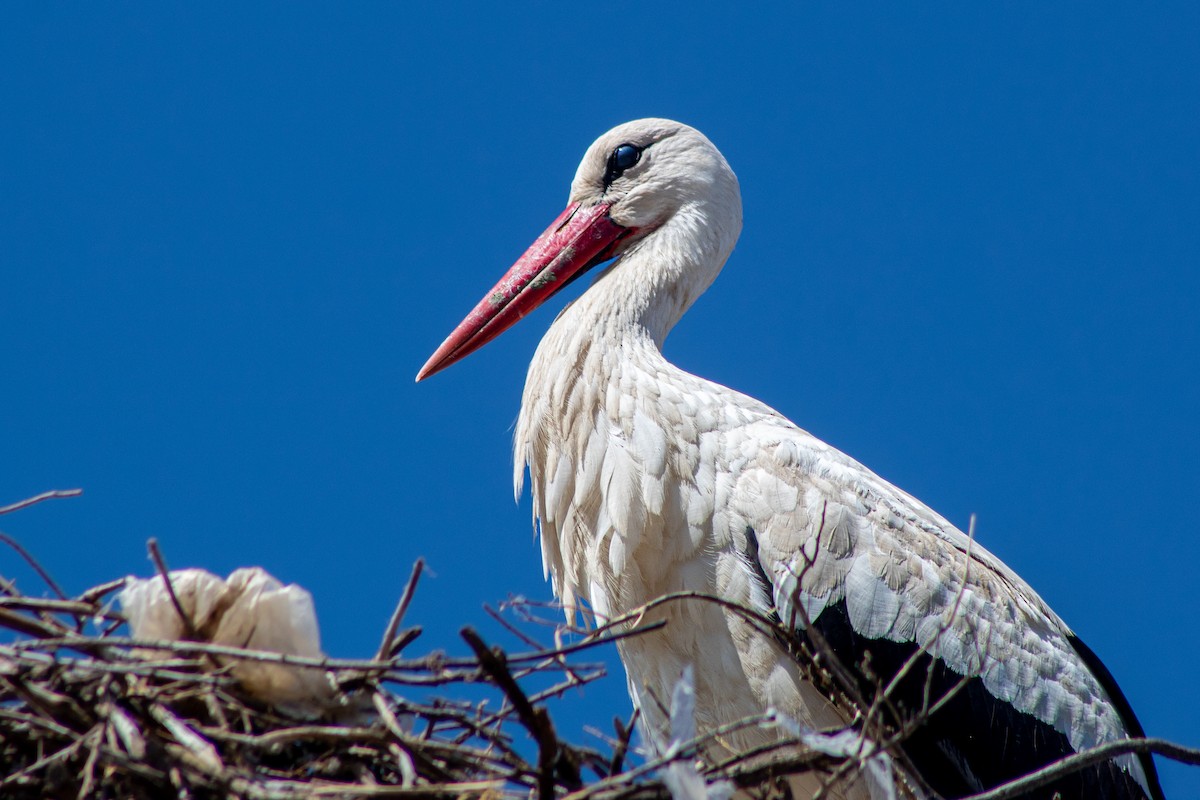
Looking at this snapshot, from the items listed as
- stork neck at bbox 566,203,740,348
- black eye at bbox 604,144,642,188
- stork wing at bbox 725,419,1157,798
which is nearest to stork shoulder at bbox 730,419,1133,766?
stork wing at bbox 725,419,1157,798

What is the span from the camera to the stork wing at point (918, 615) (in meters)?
3.10

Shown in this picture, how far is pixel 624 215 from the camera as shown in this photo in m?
4.04

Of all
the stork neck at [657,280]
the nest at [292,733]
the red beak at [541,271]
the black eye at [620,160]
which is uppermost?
the black eye at [620,160]

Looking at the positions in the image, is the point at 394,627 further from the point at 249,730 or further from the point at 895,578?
the point at 895,578

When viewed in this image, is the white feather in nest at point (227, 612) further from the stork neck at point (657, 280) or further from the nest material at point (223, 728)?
the stork neck at point (657, 280)

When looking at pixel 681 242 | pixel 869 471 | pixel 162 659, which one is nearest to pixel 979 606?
pixel 869 471

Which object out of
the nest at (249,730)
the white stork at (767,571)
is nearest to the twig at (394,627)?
the nest at (249,730)

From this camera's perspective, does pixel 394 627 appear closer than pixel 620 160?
Yes

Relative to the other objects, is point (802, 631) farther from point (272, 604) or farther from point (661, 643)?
point (272, 604)

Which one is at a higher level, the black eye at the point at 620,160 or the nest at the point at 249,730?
the black eye at the point at 620,160

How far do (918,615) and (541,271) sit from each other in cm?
141

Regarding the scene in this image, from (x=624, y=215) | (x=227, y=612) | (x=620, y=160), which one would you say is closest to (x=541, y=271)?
(x=624, y=215)

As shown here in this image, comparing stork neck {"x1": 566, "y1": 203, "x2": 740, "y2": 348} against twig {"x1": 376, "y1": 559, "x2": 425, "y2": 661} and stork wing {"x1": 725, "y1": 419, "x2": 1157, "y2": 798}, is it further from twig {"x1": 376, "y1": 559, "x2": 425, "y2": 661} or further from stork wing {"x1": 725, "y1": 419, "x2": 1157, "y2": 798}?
twig {"x1": 376, "y1": 559, "x2": 425, "y2": 661}

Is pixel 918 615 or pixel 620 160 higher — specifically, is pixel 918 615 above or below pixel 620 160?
below
